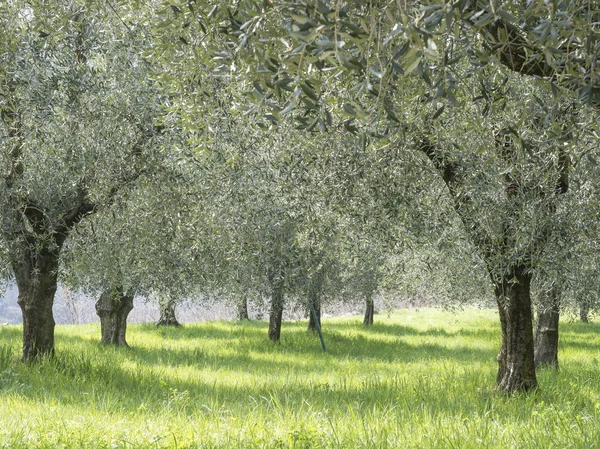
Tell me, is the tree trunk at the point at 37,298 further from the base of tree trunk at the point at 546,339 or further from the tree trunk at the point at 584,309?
the tree trunk at the point at 584,309

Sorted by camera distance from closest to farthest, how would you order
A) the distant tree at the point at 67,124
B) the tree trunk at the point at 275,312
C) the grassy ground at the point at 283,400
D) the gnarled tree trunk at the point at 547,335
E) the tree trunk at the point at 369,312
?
the grassy ground at the point at 283,400, the distant tree at the point at 67,124, the gnarled tree trunk at the point at 547,335, the tree trunk at the point at 275,312, the tree trunk at the point at 369,312

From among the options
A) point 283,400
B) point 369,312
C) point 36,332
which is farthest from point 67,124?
point 369,312

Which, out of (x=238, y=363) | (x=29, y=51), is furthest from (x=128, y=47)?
(x=238, y=363)

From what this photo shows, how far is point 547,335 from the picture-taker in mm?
17125

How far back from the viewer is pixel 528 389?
1127 cm

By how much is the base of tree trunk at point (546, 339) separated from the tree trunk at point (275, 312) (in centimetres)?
1003

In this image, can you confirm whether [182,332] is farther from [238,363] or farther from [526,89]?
[526,89]

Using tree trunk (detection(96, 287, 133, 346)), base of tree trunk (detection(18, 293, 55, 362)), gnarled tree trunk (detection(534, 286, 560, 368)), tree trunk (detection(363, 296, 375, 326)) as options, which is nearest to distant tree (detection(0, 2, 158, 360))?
base of tree trunk (detection(18, 293, 55, 362))

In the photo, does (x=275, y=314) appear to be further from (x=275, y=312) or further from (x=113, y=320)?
(x=113, y=320)

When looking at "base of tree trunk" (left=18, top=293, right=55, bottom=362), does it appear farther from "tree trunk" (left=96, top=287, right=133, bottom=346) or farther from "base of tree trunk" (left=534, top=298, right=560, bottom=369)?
"base of tree trunk" (left=534, top=298, right=560, bottom=369)

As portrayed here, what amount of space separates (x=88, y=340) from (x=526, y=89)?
68.4 feet

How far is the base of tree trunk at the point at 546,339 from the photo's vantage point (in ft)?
54.9

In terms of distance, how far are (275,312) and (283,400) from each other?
46.5 ft

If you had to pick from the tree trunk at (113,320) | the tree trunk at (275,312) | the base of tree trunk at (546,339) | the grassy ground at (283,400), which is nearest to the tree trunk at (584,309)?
the grassy ground at (283,400)
